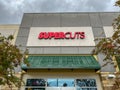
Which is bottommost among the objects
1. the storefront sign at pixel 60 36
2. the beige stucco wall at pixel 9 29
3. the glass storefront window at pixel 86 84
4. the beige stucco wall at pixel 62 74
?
the glass storefront window at pixel 86 84

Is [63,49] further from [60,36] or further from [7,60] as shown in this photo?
[7,60]

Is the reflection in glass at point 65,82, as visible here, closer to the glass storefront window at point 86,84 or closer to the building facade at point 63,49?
the building facade at point 63,49

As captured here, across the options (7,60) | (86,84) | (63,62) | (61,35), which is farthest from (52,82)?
(7,60)

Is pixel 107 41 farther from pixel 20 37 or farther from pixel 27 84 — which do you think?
pixel 20 37

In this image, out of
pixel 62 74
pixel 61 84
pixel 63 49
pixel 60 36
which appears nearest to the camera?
pixel 61 84

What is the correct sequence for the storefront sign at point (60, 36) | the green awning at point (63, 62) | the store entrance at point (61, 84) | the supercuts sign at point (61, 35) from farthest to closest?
the supercuts sign at point (61, 35) → the storefront sign at point (60, 36) → the store entrance at point (61, 84) → the green awning at point (63, 62)

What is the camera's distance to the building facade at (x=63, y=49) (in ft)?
44.2

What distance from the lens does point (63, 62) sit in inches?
547

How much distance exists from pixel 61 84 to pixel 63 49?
3.72m

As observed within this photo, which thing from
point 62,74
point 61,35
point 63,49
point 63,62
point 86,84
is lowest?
point 86,84

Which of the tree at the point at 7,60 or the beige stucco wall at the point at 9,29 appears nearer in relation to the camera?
the tree at the point at 7,60

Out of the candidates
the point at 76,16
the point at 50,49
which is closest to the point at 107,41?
the point at 50,49

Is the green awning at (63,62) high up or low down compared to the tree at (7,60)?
up

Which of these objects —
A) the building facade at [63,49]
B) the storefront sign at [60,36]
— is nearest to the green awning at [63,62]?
the building facade at [63,49]
